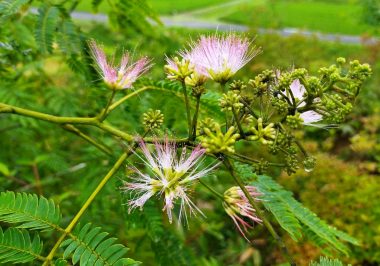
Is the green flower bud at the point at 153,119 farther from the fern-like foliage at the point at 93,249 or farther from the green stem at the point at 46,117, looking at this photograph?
the fern-like foliage at the point at 93,249

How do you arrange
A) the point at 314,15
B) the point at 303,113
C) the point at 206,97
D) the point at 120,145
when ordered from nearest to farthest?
the point at 303,113 → the point at 206,97 → the point at 120,145 → the point at 314,15

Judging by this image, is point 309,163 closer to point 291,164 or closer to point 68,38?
point 291,164

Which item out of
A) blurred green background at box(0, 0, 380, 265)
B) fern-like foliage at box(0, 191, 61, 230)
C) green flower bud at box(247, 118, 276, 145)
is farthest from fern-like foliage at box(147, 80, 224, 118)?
fern-like foliage at box(0, 191, 61, 230)

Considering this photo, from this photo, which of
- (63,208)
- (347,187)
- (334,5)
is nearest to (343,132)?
(347,187)

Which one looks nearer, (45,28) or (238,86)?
(238,86)

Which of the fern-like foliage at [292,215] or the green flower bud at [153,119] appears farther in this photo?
the fern-like foliage at [292,215]

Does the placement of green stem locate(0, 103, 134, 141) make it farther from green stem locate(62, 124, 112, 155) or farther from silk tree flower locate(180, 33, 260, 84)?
silk tree flower locate(180, 33, 260, 84)

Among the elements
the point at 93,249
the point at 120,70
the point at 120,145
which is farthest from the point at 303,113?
the point at 120,145

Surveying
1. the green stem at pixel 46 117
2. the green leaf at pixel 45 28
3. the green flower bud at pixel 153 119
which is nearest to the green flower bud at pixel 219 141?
the green flower bud at pixel 153 119
